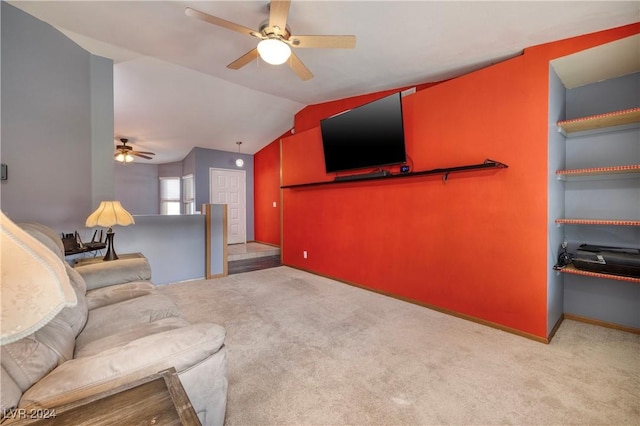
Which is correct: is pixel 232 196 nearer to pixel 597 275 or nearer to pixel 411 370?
pixel 411 370

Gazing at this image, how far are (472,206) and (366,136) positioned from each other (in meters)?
1.47

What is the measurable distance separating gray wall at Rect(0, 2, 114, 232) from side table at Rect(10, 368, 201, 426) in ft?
8.68

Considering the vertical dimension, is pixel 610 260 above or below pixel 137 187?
below

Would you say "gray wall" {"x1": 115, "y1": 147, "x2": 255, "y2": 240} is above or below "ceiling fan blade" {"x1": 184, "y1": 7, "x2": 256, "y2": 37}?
below

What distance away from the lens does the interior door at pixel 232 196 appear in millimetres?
6930

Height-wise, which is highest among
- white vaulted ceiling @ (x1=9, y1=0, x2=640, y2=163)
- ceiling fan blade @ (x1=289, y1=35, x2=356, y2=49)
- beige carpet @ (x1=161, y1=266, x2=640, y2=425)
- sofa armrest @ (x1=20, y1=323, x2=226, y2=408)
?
white vaulted ceiling @ (x1=9, y1=0, x2=640, y2=163)

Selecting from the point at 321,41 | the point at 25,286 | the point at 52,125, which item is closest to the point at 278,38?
the point at 321,41

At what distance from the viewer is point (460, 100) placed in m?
2.77

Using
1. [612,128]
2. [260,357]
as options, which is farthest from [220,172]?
[612,128]

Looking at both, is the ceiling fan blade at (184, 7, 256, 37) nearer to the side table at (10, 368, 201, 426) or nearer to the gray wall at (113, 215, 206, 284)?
the side table at (10, 368, 201, 426)

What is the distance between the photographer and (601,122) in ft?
7.61

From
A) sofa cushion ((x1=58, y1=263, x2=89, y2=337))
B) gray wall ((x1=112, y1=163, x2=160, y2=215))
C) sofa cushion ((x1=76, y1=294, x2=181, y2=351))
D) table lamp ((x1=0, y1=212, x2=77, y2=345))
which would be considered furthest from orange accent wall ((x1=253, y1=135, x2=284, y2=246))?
table lamp ((x1=0, y1=212, x2=77, y2=345))

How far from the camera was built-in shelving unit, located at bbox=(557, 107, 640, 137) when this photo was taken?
2.12m

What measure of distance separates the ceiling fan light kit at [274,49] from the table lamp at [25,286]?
1.99 meters
